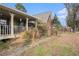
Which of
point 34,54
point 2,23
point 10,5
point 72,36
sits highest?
point 10,5

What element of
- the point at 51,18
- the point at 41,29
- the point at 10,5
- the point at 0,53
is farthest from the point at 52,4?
the point at 0,53

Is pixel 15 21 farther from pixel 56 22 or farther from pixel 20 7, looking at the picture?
pixel 56 22

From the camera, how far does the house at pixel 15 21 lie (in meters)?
4.57

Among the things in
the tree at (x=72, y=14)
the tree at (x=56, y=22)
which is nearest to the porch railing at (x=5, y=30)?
the tree at (x=56, y=22)

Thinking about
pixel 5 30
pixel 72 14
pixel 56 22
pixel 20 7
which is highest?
pixel 20 7

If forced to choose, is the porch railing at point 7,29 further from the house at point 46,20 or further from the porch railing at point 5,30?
the house at point 46,20

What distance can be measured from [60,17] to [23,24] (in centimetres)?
81

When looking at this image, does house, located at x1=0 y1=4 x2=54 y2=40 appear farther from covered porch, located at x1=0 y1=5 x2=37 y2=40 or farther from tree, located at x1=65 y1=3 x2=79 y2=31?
tree, located at x1=65 y1=3 x2=79 y2=31

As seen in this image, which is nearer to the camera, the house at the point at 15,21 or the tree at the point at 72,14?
the tree at the point at 72,14

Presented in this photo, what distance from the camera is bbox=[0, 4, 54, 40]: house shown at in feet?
15.0

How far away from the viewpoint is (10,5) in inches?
177

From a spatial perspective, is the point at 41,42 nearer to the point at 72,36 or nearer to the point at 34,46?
the point at 34,46

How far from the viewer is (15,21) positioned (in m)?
4.69

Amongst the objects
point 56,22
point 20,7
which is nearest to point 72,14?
point 56,22
